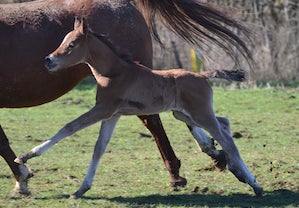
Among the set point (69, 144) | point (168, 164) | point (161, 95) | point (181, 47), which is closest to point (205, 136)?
point (168, 164)

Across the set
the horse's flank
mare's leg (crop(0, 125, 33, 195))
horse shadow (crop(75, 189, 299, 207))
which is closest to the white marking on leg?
horse shadow (crop(75, 189, 299, 207))

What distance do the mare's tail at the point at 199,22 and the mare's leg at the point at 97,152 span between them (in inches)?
65.2

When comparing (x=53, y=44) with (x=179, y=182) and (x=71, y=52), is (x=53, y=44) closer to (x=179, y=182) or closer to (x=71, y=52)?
(x=71, y=52)

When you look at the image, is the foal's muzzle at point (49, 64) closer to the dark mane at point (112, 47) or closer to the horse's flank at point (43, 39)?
the dark mane at point (112, 47)

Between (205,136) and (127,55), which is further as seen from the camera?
(205,136)

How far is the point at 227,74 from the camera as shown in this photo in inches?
295

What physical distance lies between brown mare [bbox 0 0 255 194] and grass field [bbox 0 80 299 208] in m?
0.39

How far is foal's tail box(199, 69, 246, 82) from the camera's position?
740 centimetres

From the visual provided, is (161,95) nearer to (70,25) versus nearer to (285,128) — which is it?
(70,25)

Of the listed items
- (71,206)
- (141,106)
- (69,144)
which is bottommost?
(69,144)

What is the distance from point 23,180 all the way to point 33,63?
1.14 metres

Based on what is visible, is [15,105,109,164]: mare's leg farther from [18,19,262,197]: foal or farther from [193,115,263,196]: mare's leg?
[193,115,263,196]: mare's leg

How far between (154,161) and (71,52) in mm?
2684

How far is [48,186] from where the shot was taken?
7.96 metres
